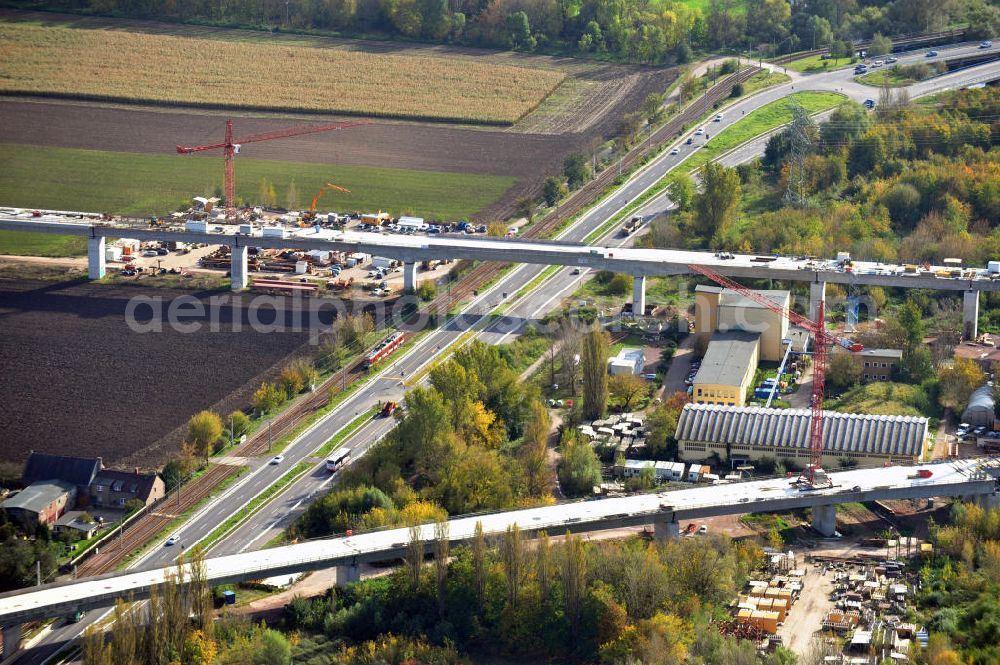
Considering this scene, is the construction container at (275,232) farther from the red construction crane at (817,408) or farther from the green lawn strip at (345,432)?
the red construction crane at (817,408)

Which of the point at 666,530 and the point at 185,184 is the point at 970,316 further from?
the point at 185,184

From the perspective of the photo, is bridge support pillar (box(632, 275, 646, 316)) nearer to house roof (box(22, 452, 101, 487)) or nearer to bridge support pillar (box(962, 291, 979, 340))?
bridge support pillar (box(962, 291, 979, 340))

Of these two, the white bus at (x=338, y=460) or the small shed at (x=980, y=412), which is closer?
the white bus at (x=338, y=460)

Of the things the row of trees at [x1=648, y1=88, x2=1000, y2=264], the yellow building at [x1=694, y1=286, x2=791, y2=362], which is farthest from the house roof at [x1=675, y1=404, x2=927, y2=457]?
the row of trees at [x1=648, y1=88, x2=1000, y2=264]

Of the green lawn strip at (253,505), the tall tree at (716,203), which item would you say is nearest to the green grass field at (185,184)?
the tall tree at (716,203)

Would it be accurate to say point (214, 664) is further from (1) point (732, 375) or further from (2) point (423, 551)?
(1) point (732, 375)

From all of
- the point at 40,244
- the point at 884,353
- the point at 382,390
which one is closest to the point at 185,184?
the point at 40,244
